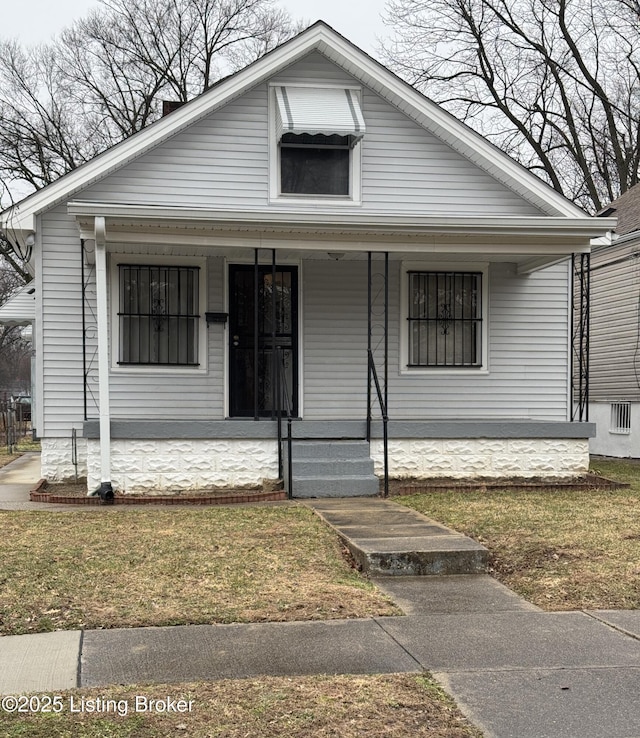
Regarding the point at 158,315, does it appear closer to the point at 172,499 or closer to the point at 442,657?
the point at 172,499

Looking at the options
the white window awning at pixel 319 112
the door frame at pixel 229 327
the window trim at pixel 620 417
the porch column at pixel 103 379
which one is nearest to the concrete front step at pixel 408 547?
the porch column at pixel 103 379

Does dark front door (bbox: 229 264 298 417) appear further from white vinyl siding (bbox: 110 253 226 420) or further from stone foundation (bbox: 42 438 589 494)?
stone foundation (bbox: 42 438 589 494)

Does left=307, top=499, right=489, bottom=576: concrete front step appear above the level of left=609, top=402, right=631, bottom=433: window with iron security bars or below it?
below

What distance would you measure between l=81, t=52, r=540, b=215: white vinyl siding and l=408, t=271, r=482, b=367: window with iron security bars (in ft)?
3.39

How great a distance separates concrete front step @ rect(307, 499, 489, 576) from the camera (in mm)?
6298

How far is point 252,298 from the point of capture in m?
12.1

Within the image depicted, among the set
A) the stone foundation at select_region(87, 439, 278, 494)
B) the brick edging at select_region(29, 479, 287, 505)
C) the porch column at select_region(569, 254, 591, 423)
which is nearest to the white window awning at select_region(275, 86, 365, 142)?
the porch column at select_region(569, 254, 591, 423)

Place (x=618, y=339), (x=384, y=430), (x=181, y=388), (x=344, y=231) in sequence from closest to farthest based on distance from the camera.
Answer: (x=344, y=231), (x=384, y=430), (x=181, y=388), (x=618, y=339)

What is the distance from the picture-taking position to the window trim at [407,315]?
12.2 meters

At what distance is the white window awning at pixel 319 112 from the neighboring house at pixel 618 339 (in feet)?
21.9

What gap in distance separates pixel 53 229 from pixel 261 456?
425cm

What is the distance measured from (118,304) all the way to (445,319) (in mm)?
4721

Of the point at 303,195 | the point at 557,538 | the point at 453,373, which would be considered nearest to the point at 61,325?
the point at 303,195

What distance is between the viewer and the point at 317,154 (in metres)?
12.1
